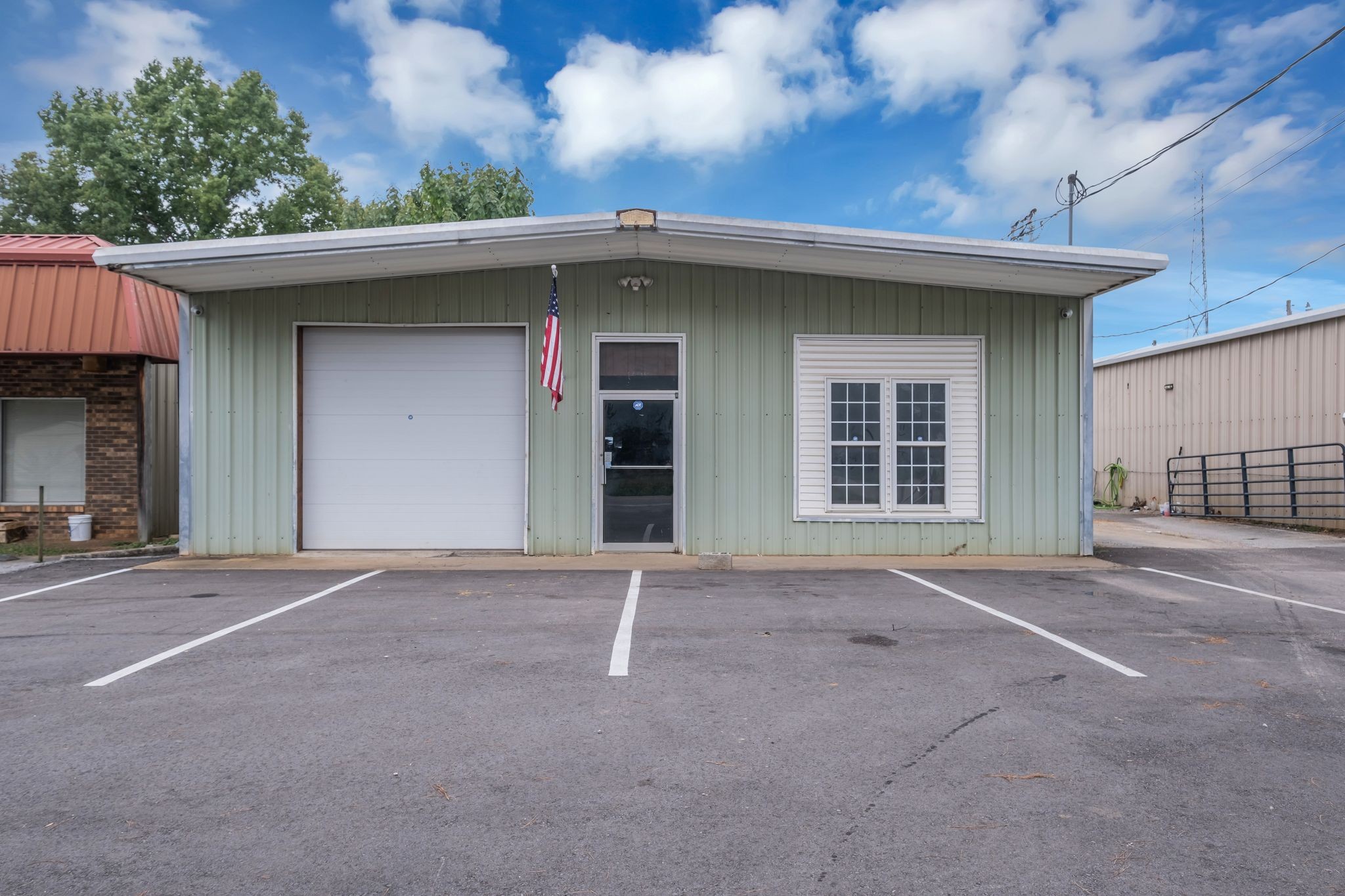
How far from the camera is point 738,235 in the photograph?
899 cm

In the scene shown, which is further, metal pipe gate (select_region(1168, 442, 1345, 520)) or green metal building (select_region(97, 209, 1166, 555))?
metal pipe gate (select_region(1168, 442, 1345, 520))

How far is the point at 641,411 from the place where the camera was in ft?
33.6

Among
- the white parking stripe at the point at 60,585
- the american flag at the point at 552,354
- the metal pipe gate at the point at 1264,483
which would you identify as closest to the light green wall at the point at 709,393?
the american flag at the point at 552,354

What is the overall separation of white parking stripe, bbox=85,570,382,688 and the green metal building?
265cm

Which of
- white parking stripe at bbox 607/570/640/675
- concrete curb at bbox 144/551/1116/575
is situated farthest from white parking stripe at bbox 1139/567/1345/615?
white parking stripe at bbox 607/570/640/675

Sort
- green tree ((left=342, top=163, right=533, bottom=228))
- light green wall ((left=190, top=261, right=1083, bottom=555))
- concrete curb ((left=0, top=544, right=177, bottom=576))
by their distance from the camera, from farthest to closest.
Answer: green tree ((left=342, top=163, right=533, bottom=228))
light green wall ((left=190, top=261, right=1083, bottom=555))
concrete curb ((left=0, top=544, right=177, bottom=576))

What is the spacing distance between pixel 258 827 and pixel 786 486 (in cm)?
786

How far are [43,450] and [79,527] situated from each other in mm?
1552

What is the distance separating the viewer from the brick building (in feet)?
37.5

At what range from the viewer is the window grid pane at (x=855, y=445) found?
10.4 meters

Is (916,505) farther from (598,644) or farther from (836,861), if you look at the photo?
(836,861)

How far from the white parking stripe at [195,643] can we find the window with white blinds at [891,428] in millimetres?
5720

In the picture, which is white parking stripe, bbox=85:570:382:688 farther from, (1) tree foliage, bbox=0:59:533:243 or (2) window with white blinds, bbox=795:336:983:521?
(1) tree foliage, bbox=0:59:533:243

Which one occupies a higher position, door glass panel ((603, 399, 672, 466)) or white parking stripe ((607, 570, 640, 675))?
door glass panel ((603, 399, 672, 466))
